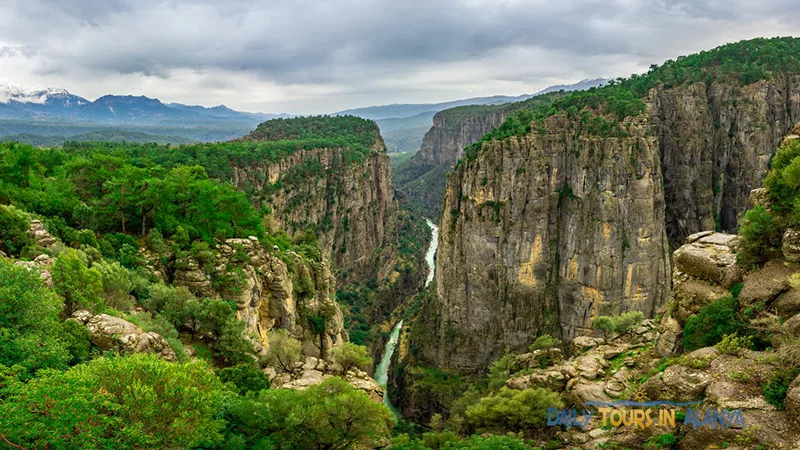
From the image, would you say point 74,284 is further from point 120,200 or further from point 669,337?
point 669,337

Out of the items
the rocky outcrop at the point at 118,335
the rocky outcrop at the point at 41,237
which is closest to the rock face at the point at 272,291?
the rocky outcrop at the point at 41,237

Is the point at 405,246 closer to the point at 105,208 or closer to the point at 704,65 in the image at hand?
the point at 704,65

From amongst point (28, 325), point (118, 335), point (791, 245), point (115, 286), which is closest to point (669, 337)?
point (791, 245)

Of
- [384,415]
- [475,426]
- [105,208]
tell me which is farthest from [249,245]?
[475,426]

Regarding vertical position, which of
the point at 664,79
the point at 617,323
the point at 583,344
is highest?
the point at 664,79

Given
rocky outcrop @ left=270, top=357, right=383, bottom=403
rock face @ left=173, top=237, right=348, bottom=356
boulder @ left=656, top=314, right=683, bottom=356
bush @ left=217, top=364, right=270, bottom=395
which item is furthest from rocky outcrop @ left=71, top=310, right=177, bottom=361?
boulder @ left=656, top=314, right=683, bottom=356

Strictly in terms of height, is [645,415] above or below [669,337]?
below
